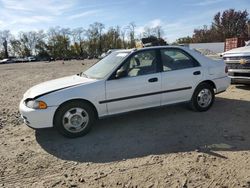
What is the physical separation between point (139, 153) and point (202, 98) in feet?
8.81

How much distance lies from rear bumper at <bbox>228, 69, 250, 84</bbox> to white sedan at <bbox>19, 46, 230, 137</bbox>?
1755 millimetres

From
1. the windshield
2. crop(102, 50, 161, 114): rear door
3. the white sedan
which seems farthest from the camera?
the windshield

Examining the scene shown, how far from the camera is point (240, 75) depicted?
814 cm

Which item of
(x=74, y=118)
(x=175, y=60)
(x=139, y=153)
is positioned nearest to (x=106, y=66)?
(x=74, y=118)

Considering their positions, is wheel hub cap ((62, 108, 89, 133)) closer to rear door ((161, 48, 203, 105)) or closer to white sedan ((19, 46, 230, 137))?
white sedan ((19, 46, 230, 137))

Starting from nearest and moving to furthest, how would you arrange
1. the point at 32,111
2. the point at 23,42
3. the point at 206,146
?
the point at 206,146 < the point at 32,111 < the point at 23,42

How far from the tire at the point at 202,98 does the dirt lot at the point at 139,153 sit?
0.61ft

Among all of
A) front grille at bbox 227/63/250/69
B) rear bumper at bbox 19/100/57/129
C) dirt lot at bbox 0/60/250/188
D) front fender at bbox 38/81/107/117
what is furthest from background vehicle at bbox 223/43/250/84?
rear bumper at bbox 19/100/57/129

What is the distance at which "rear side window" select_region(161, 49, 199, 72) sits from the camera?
578 cm

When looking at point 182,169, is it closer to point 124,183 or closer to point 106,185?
point 124,183

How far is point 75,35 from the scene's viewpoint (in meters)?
95.3

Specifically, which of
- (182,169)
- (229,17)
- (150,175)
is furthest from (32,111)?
(229,17)

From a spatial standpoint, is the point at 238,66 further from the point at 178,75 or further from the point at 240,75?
the point at 178,75

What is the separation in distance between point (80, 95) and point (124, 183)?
201 centimetres
